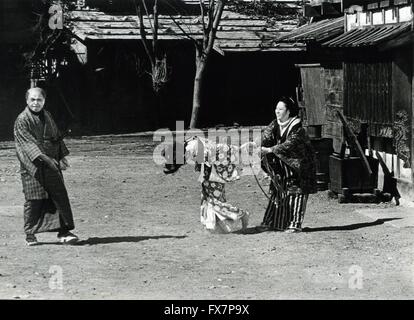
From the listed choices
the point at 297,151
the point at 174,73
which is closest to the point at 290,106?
the point at 297,151

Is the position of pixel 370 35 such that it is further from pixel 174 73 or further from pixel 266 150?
pixel 174 73

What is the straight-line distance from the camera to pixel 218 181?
10922mm

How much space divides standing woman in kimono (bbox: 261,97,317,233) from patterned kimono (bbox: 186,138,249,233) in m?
0.43

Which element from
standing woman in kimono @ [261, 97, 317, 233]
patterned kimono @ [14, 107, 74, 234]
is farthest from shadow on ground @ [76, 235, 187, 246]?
standing woman in kimono @ [261, 97, 317, 233]

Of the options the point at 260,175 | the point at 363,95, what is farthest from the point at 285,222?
the point at 260,175

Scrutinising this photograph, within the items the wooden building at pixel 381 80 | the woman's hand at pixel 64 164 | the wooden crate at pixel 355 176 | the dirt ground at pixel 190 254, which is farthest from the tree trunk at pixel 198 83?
the woman's hand at pixel 64 164

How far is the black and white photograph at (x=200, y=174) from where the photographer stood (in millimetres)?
8578

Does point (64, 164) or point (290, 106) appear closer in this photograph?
point (64, 164)

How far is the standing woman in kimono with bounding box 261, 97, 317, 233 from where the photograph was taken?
10.9 m

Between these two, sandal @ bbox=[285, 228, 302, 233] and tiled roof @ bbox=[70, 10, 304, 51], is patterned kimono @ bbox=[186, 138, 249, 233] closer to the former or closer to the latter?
sandal @ bbox=[285, 228, 302, 233]

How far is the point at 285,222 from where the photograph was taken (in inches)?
437

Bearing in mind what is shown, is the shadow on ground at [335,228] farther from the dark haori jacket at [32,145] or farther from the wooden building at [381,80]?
the dark haori jacket at [32,145]

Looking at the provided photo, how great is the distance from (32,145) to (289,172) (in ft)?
10.1

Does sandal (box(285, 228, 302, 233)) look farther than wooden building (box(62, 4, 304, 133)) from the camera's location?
No
